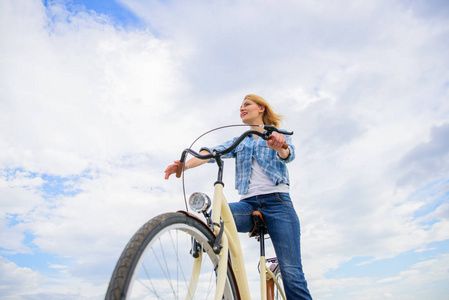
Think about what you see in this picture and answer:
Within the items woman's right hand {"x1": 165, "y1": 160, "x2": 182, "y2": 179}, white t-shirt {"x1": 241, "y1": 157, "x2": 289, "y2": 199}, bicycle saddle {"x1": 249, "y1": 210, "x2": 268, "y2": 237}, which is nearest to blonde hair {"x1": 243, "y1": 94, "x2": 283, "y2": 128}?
white t-shirt {"x1": 241, "y1": 157, "x2": 289, "y2": 199}

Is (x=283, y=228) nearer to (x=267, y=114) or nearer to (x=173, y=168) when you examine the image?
(x=173, y=168)

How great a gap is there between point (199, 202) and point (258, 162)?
1183 mm

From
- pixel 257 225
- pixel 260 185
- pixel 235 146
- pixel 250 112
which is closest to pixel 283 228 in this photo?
pixel 257 225

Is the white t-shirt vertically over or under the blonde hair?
under

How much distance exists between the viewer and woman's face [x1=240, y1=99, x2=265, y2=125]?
3799 millimetres

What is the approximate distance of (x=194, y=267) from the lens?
7.77ft

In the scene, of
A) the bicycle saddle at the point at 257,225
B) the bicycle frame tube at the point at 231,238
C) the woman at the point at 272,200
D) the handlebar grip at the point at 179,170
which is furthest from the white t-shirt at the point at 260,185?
the handlebar grip at the point at 179,170

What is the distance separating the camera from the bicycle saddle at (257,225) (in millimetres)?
3188

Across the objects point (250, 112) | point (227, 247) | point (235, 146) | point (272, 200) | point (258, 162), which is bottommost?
point (227, 247)

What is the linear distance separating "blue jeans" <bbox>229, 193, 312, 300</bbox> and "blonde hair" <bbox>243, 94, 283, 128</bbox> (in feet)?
3.27

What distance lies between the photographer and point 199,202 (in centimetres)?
240

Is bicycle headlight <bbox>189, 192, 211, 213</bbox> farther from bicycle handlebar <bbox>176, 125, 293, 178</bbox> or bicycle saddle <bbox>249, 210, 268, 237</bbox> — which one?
bicycle saddle <bbox>249, 210, 268, 237</bbox>

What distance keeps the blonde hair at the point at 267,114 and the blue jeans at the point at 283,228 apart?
100 centimetres

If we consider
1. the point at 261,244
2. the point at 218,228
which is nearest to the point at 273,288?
the point at 261,244
